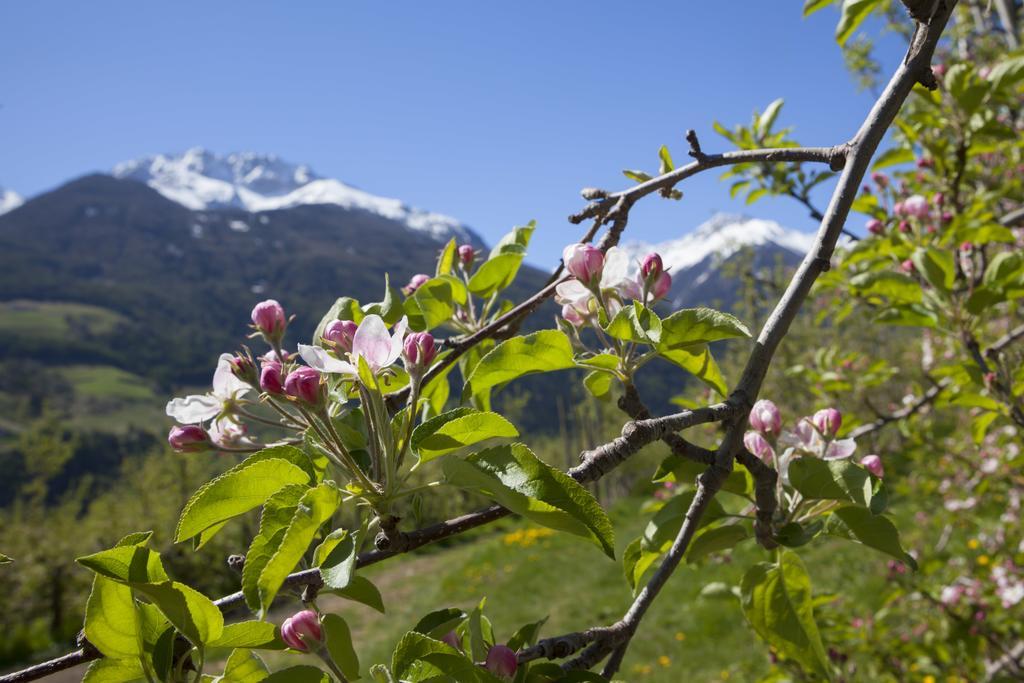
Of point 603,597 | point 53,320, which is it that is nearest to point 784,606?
point 603,597

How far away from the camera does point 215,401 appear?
1049mm

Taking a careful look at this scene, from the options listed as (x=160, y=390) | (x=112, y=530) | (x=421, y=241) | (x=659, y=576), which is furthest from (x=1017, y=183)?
(x=421, y=241)

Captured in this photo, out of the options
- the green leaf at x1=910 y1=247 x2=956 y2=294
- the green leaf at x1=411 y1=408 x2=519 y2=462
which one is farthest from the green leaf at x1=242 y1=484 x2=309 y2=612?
the green leaf at x1=910 y1=247 x2=956 y2=294

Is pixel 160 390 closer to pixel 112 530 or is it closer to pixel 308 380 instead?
pixel 112 530

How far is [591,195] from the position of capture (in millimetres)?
1252

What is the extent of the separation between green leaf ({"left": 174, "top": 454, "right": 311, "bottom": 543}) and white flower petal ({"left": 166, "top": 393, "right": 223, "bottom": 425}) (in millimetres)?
326

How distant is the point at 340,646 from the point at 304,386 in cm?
33

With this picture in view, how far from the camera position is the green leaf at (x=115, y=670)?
2.48 feet

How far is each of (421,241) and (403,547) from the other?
528 ft

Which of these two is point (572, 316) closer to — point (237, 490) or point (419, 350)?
point (419, 350)

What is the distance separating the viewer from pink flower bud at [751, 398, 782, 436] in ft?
3.71

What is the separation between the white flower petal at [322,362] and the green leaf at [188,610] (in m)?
0.27

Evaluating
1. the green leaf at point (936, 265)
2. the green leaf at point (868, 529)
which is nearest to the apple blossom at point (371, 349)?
the green leaf at point (868, 529)

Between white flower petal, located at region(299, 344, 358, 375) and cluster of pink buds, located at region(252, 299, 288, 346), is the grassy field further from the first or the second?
white flower petal, located at region(299, 344, 358, 375)
